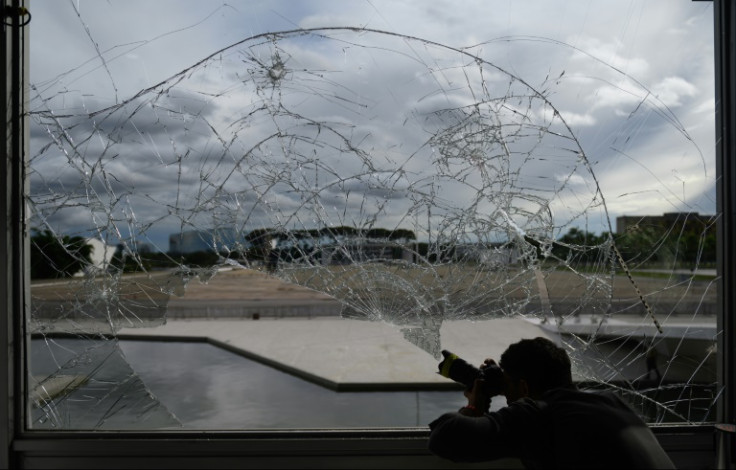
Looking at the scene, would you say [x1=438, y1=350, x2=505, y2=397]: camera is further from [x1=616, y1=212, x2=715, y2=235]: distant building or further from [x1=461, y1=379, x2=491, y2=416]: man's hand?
[x1=616, y1=212, x2=715, y2=235]: distant building

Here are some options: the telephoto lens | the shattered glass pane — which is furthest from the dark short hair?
the shattered glass pane

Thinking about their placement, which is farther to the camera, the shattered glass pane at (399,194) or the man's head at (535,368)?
the shattered glass pane at (399,194)

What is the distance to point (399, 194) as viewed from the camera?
1.55 meters

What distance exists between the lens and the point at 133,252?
61.2 inches

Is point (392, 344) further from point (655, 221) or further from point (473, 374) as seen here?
point (655, 221)

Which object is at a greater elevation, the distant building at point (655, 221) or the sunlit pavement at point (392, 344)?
the distant building at point (655, 221)

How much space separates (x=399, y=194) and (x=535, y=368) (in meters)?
0.69

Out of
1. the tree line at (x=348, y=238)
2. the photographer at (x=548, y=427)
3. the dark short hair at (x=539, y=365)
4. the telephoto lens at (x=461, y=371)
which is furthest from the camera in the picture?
the tree line at (x=348, y=238)

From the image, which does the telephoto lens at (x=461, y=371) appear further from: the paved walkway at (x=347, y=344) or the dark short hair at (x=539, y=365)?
the paved walkway at (x=347, y=344)

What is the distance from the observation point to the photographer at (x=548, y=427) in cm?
89

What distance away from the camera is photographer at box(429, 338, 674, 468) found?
2.91ft

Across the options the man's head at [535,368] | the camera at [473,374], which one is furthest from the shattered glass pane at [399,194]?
the man's head at [535,368]

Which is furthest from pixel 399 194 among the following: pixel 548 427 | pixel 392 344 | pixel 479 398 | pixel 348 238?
pixel 548 427

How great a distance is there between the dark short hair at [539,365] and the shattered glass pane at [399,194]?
1.65 feet
